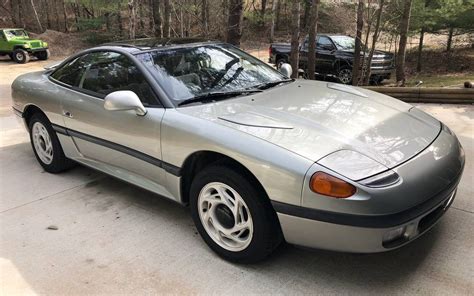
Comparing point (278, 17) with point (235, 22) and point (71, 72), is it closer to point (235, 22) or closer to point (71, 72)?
point (235, 22)

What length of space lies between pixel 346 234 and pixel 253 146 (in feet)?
2.47

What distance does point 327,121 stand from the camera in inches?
112

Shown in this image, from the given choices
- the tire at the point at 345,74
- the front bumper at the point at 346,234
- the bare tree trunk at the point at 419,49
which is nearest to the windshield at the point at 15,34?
the tire at the point at 345,74

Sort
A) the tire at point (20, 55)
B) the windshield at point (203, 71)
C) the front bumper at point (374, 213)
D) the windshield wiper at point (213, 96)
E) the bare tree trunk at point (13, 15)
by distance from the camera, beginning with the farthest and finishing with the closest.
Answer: the bare tree trunk at point (13, 15)
the tire at point (20, 55)
the windshield at point (203, 71)
the windshield wiper at point (213, 96)
the front bumper at point (374, 213)

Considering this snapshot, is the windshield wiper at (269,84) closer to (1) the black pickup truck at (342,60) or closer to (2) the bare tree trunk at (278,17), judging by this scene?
(1) the black pickup truck at (342,60)

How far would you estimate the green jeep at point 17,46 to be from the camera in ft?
64.5

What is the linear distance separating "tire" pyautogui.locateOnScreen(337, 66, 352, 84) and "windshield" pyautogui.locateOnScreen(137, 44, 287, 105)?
967 cm

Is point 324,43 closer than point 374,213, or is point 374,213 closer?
point 374,213

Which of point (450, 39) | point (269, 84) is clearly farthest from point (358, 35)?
point (450, 39)

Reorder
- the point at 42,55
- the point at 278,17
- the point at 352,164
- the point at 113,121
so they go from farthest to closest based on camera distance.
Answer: the point at 278,17
the point at 42,55
the point at 113,121
the point at 352,164

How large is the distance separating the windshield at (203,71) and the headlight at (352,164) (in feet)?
4.20

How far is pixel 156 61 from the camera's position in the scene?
11.4 feet

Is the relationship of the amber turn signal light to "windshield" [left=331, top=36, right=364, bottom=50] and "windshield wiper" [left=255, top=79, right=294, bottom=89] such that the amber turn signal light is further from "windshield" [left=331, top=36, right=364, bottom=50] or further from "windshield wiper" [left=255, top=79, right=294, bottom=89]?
"windshield" [left=331, top=36, right=364, bottom=50]

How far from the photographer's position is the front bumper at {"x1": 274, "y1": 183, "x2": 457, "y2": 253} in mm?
2273
